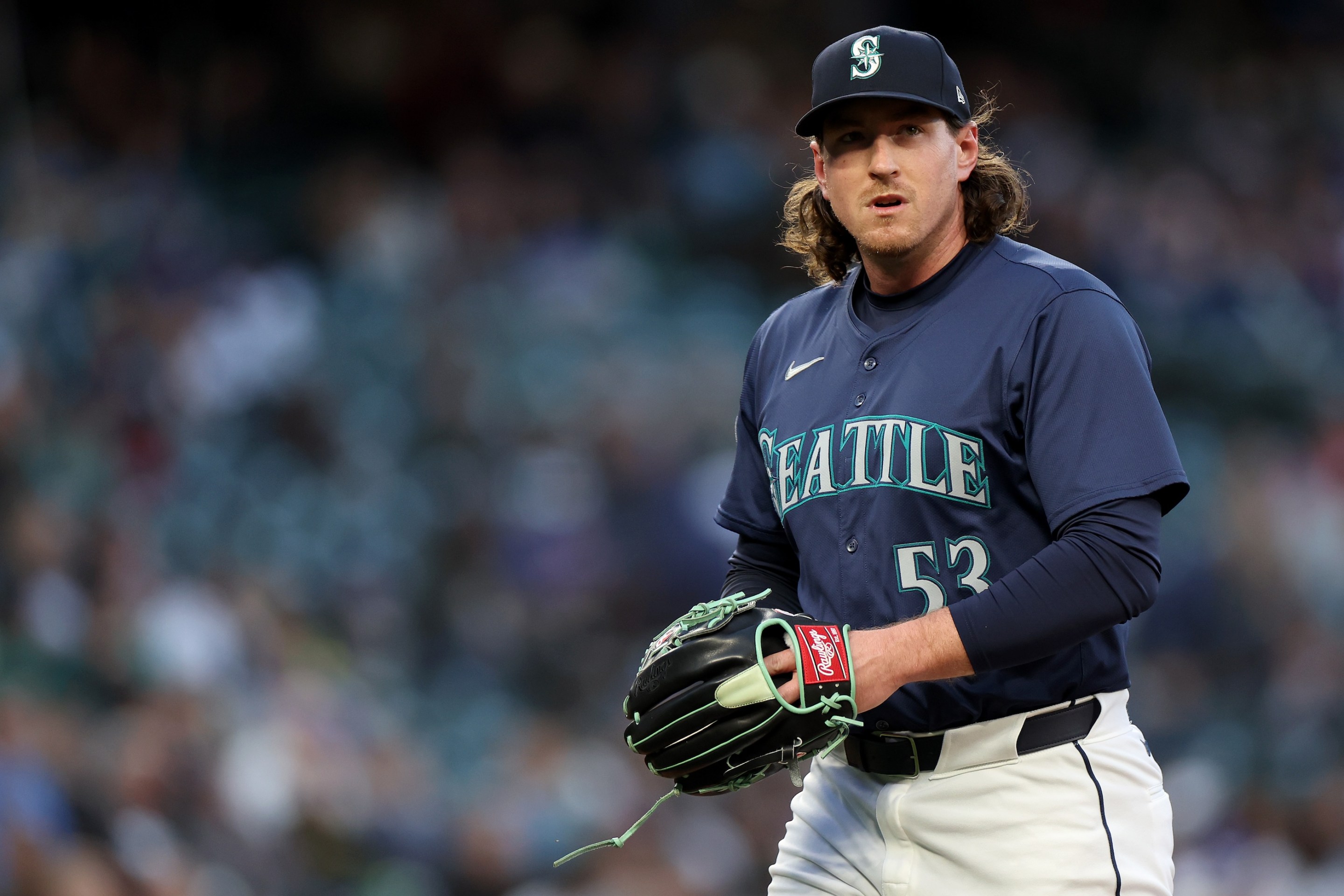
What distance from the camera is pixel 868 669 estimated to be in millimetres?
1831

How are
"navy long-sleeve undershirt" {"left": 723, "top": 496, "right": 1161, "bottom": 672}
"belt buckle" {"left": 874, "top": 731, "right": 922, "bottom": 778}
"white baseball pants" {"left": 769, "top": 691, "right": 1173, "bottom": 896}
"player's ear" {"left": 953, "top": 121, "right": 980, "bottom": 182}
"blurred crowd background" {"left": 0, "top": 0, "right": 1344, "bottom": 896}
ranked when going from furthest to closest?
"blurred crowd background" {"left": 0, "top": 0, "right": 1344, "bottom": 896} → "player's ear" {"left": 953, "top": 121, "right": 980, "bottom": 182} → "belt buckle" {"left": 874, "top": 731, "right": 922, "bottom": 778} → "white baseball pants" {"left": 769, "top": 691, "right": 1173, "bottom": 896} → "navy long-sleeve undershirt" {"left": 723, "top": 496, "right": 1161, "bottom": 672}

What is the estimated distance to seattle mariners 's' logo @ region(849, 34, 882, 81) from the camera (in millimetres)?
2100

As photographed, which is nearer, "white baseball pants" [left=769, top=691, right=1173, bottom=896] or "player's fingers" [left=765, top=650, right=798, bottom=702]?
"player's fingers" [left=765, top=650, right=798, bottom=702]

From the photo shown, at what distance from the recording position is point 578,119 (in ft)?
22.0

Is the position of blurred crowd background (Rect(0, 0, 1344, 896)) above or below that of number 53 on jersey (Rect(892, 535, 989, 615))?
above

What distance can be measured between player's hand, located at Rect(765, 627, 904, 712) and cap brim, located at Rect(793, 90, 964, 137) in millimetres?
794

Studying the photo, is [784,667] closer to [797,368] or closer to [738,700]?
[738,700]

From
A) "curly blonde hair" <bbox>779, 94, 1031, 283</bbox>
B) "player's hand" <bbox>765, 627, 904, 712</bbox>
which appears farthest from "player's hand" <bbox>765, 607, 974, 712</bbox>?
"curly blonde hair" <bbox>779, 94, 1031, 283</bbox>

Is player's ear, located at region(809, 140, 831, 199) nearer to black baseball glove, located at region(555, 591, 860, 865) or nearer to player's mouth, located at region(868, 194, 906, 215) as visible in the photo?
player's mouth, located at region(868, 194, 906, 215)

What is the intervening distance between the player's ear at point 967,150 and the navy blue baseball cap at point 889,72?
0.06 m

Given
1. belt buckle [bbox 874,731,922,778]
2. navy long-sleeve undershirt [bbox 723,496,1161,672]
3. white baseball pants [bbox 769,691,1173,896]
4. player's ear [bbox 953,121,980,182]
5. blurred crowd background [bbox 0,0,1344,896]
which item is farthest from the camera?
blurred crowd background [bbox 0,0,1344,896]

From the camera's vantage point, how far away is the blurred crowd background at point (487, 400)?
5.15 meters

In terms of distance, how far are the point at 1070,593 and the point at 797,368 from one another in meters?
0.72

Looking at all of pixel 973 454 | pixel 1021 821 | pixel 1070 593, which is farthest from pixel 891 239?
pixel 1021 821
